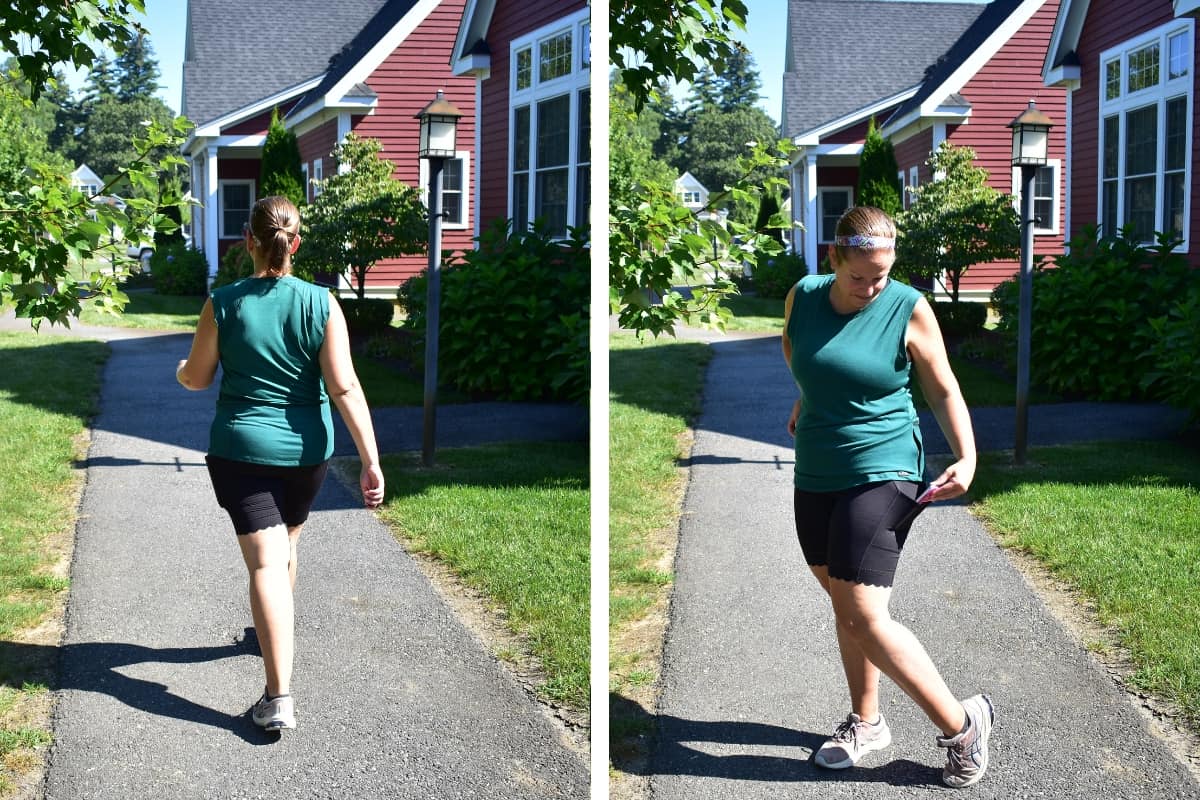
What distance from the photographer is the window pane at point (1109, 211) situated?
7.77 feet

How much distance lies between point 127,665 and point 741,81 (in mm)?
1958

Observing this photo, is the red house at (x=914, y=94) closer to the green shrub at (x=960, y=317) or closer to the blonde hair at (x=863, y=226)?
the green shrub at (x=960, y=317)

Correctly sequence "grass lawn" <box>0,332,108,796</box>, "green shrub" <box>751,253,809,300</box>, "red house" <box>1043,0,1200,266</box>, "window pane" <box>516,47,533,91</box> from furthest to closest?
1. "window pane" <box>516,47,533,91</box>
2. "green shrub" <box>751,253,809,300</box>
3. "red house" <box>1043,0,1200,266</box>
4. "grass lawn" <box>0,332,108,796</box>

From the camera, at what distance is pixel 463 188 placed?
2666mm

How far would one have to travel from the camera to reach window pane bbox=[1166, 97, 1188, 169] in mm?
2305

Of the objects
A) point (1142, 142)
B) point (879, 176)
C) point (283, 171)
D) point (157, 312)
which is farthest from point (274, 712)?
point (1142, 142)

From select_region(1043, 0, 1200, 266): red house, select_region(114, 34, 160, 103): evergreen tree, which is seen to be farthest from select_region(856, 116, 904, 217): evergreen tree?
select_region(114, 34, 160, 103): evergreen tree

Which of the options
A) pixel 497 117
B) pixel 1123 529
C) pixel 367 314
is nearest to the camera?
pixel 1123 529

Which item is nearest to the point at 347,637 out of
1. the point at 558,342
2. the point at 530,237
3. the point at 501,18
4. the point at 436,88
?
the point at 558,342

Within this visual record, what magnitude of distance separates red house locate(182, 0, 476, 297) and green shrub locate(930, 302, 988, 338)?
1105 millimetres

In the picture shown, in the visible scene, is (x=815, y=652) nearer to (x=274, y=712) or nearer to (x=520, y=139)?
(x=274, y=712)

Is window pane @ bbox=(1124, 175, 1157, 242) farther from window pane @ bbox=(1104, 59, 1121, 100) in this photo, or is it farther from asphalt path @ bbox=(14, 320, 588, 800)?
asphalt path @ bbox=(14, 320, 588, 800)

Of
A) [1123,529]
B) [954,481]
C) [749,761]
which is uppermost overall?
[954,481]

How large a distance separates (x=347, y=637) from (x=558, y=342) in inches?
34.2
